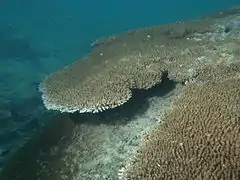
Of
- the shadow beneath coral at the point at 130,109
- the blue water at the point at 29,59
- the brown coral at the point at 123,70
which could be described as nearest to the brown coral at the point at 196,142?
the shadow beneath coral at the point at 130,109

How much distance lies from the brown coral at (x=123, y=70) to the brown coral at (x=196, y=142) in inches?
66.5

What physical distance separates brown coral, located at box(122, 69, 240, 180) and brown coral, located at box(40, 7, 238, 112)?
5.54 ft

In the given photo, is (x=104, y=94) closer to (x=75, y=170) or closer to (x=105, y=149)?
(x=105, y=149)

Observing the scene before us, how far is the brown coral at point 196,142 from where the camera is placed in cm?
482

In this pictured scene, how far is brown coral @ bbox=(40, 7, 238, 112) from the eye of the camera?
25.7 feet

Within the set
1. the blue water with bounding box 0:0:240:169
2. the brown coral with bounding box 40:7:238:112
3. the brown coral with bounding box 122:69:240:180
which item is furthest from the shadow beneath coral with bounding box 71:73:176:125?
the blue water with bounding box 0:0:240:169

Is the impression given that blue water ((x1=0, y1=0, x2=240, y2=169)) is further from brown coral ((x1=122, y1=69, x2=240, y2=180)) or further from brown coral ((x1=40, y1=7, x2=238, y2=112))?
brown coral ((x1=122, y1=69, x2=240, y2=180))

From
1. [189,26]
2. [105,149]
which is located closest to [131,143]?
[105,149]

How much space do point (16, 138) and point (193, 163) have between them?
885 centimetres

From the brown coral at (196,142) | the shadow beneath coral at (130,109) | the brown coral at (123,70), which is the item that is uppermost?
the brown coral at (123,70)

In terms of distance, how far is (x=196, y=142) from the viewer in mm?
5328

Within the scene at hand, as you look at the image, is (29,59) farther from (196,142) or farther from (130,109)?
(196,142)

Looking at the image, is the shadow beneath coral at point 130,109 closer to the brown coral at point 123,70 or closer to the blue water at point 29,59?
the brown coral at point 123,70

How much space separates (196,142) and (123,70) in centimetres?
386
